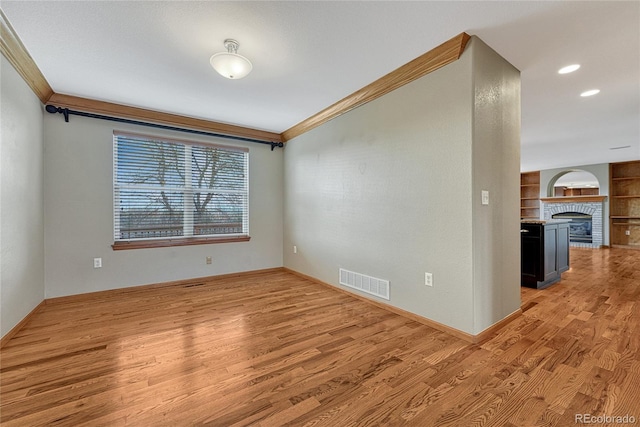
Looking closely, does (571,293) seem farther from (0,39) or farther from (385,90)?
(0,39)

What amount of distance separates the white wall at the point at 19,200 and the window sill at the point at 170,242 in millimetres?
774

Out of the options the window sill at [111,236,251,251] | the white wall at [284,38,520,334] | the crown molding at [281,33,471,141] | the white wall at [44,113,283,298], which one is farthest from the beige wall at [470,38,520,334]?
the white wall at [44,113,283,298]

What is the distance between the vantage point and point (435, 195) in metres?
2.48

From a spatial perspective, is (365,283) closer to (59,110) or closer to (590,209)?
(59,110)

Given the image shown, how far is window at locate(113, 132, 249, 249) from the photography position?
3.69 m

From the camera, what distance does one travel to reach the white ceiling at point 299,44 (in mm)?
1879

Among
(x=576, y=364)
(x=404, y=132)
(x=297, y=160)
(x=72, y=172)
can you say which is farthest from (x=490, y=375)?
(x=72, y=172)

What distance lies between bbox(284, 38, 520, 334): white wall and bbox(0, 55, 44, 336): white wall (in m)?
3.23

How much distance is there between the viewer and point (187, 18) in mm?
1954

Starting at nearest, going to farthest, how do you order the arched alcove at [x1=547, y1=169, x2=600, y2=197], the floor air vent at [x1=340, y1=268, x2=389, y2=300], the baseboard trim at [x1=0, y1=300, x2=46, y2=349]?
1. the baseboard trim at [x1=0, y1=300, x2=46, y2=349]
2. the floor air vent at [x1=340, y1=268, x2=389, y2=300]
3. the arched alcove at [x1=547, y1=169, x2=600, y2=197]

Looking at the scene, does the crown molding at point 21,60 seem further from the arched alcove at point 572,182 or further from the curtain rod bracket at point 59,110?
the arched alcove at point 572,182

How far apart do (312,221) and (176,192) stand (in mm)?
2083

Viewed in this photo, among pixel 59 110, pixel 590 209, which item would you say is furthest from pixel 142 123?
pixel 590 209

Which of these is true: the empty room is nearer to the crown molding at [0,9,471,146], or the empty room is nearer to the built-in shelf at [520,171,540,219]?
the crown molding at [0,9,471,146]
